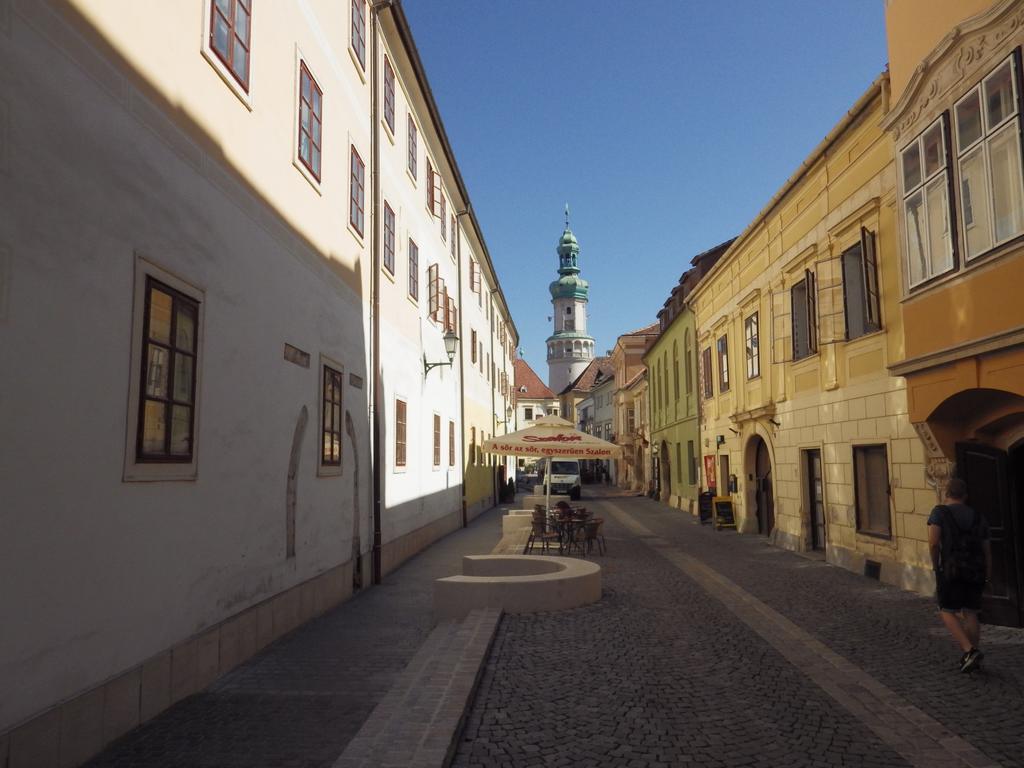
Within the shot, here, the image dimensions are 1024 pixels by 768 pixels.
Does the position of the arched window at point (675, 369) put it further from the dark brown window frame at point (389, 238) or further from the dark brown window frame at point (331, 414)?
the dark brown window frame at point (331, 414)

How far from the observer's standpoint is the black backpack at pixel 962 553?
7125 millimetres

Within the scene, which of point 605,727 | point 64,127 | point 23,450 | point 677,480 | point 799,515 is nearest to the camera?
point 23,450

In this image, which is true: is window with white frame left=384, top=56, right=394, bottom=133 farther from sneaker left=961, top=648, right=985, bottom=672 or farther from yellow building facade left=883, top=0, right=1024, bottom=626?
sneaker left=961, top=648, right=985, bottom=672

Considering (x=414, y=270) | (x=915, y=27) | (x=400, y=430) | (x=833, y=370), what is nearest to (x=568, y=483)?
(x=414, y=270)

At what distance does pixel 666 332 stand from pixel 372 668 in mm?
27259

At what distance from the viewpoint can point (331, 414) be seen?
11.0 metres

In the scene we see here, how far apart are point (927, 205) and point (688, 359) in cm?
1894

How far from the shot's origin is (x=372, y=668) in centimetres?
759

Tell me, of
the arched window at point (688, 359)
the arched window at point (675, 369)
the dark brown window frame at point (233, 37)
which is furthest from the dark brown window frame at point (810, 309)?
the arched window at point (675, 369)

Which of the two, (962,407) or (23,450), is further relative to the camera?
(962,407)

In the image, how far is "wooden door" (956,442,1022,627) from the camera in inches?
355

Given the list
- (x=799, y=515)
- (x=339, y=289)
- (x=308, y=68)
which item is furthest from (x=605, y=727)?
(x=799, y=515)

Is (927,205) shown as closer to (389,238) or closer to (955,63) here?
(955,63)

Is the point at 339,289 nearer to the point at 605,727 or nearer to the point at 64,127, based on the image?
the point at 64,127
